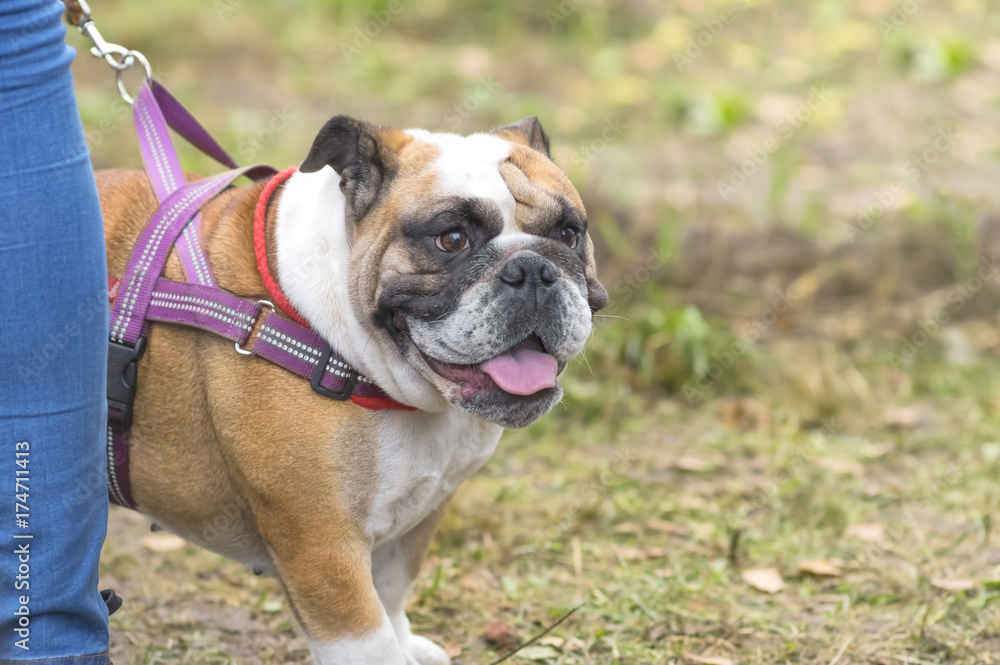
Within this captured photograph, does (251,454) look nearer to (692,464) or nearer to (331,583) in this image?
(331,583)

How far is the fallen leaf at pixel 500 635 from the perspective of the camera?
3.22 meters

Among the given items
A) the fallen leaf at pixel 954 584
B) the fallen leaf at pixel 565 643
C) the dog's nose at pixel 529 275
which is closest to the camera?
the dog's nose at pixel 529 275

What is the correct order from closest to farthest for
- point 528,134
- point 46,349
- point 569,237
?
1. point 46,349
2. point 569,237
3. point 528,134

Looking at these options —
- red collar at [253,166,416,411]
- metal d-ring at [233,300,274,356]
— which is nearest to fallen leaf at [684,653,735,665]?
red collar at [253,166,416,411]

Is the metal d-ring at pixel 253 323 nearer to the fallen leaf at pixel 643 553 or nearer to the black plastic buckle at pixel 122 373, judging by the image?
the black plastic buckle at pixel 122 373

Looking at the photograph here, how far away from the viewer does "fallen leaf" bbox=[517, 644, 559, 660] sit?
3.11 m

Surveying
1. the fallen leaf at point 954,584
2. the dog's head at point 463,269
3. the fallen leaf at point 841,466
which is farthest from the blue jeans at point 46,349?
the fallen leaf at point 841,466

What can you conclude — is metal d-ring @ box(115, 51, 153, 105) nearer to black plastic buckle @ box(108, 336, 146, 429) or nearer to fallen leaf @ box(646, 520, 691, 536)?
black plastic buckle @ box(108, 336, 146, 429)

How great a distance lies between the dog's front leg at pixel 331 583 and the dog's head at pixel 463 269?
1.36ft

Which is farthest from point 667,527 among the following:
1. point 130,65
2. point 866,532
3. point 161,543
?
point 130,65

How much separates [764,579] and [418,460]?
1.54 metres

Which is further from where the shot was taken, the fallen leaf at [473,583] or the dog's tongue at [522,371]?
the fallen leaf at [473,583]

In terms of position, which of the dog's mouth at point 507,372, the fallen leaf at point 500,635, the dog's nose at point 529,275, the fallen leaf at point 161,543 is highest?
the dog's nose at point 529,275

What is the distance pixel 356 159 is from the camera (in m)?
2.54
